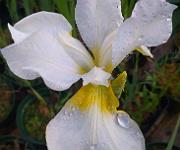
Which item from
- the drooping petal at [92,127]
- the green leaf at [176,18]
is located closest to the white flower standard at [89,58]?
the drooping petal at [92,127]

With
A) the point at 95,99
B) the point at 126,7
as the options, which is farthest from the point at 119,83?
the point at 126,7

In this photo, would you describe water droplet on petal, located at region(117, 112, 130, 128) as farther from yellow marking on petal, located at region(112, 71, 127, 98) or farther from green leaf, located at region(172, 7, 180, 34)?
green leaf, located at region(172, 7, 180, 34)

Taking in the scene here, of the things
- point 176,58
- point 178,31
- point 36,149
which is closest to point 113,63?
point 36,149

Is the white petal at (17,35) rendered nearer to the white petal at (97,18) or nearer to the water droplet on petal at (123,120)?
the white petal at (97,18)

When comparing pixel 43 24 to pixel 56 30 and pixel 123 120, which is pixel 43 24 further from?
pixel 123 120

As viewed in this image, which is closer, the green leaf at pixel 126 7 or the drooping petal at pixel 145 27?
the drooping petal at pixel 145 27

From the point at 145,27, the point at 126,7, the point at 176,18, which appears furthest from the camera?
the point at 176,18

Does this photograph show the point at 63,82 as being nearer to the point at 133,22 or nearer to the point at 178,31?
the point at 133,22
